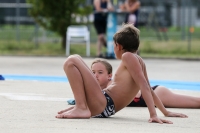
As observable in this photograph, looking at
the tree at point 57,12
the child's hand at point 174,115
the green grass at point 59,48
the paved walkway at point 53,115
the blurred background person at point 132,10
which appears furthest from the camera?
the tree at point 57,12

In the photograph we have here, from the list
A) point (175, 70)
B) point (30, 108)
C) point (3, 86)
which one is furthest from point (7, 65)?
point (30, 108)

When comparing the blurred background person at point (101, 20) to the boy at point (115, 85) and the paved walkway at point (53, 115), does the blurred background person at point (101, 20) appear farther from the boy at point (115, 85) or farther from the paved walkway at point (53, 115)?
the boy at point (115, 85)

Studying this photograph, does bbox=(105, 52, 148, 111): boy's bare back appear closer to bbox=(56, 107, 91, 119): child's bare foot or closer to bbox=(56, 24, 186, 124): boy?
bbox=(56, 24, 186, 124): boy

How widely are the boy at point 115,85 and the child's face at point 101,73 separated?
526 mm

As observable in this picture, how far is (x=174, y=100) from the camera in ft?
25.4

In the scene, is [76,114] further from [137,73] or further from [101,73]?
[101,73]

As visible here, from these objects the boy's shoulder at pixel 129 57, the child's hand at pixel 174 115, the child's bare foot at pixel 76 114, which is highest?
the boy's shoulder at pixel 129 57

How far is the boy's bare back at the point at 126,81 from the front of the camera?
6340mm

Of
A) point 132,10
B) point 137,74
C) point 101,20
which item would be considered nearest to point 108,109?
point 137,74

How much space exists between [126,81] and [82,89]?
51 cm

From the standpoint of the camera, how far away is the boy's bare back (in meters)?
6.34

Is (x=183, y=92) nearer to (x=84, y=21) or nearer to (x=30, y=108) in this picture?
(x=30, y=108)

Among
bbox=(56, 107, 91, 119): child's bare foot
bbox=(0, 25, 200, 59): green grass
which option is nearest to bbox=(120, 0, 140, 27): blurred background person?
bbox=(0, 25, 200, 59): green grass

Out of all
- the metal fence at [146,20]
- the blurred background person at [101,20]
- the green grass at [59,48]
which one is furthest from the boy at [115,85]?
the metal fence at [146,20]
